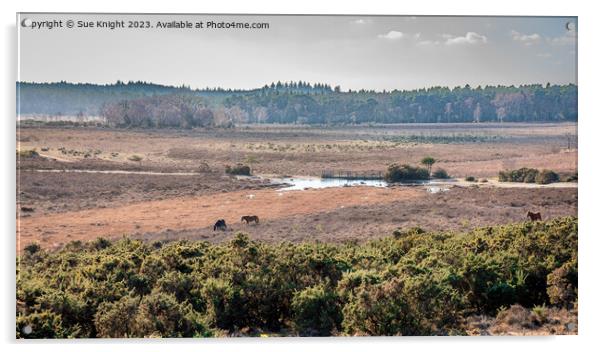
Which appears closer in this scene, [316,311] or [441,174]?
[316,311]

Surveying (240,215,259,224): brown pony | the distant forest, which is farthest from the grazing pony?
the distant forest

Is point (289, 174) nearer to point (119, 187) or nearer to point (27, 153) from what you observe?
point (119, 187)

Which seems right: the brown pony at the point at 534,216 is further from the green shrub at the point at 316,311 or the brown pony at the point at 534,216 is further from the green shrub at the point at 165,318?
the green shrub at the point at 165,318

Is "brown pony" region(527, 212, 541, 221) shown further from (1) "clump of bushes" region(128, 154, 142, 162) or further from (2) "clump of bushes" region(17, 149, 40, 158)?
(2) "clump of bushes" region(17, 149, 40, 158)

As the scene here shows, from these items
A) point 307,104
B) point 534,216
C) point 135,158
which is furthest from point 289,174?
point 534,216

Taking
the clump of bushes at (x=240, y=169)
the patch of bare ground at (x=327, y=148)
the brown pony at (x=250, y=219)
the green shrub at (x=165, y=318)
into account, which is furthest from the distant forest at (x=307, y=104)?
the green shrub at (x=165, y=318)
